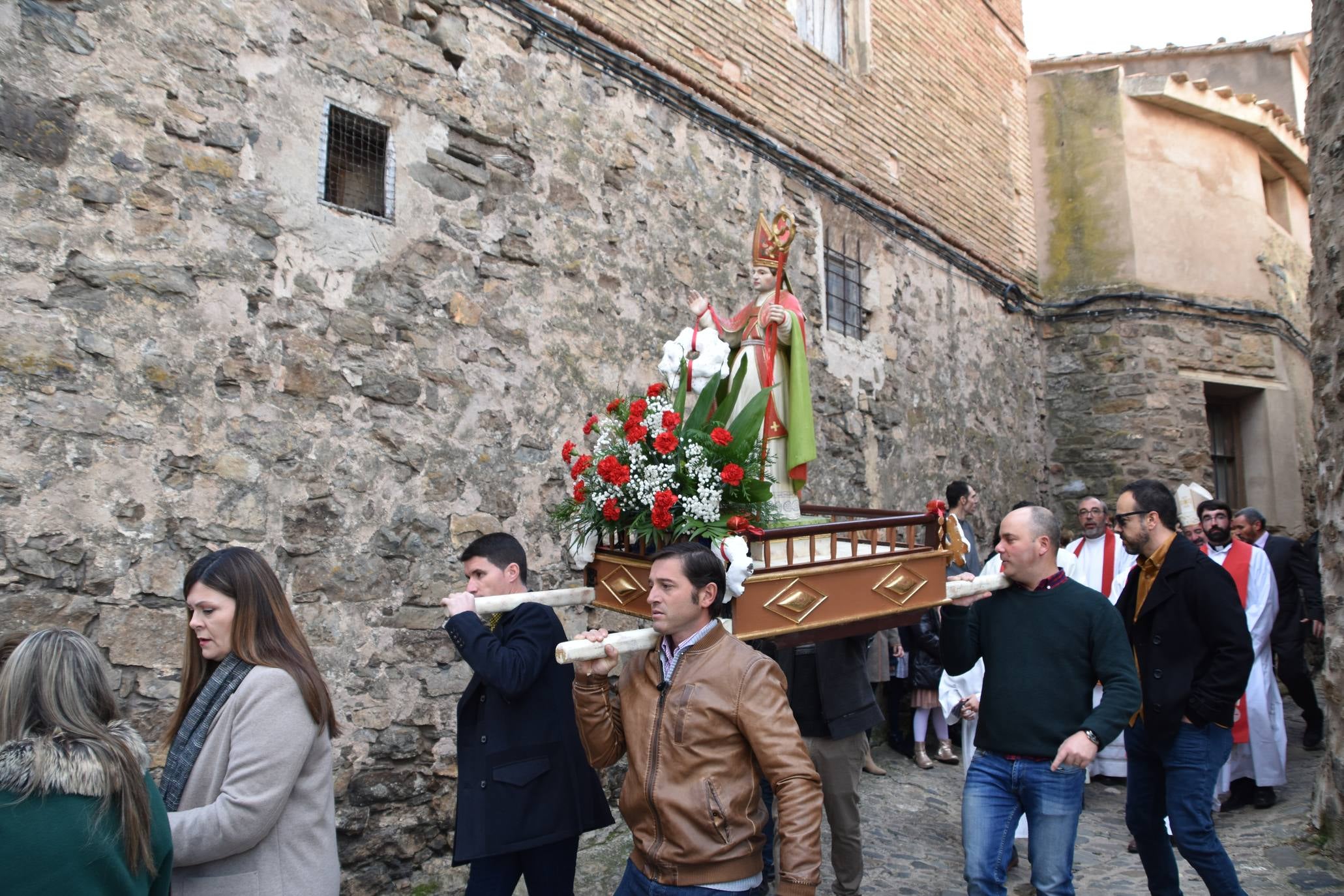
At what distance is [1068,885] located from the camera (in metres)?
3.11

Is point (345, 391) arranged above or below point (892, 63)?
below

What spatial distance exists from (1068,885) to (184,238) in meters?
4.30

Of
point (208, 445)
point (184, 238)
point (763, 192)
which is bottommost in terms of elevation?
point (208, 445)

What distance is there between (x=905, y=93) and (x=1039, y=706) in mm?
7833

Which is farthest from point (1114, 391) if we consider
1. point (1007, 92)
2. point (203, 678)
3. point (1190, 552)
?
point (203, 678)

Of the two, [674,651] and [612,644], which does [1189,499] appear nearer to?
[674,651]

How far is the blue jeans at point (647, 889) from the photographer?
247cm

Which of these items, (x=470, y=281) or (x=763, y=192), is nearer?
(x=470, y=281)

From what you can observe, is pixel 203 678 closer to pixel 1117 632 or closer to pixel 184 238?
pixel 184 238

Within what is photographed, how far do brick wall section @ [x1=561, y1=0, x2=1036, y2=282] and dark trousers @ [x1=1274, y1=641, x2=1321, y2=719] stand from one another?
16.8 ft

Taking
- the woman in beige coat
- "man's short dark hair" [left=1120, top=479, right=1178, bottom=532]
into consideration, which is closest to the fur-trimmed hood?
the woman in beige coat

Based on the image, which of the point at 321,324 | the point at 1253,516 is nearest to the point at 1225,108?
the point at 1253,516

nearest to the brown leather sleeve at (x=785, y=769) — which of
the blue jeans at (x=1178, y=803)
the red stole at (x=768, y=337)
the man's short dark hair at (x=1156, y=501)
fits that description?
the blue jeans at (x=1178, y=803)

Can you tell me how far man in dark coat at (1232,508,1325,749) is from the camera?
264 inches
